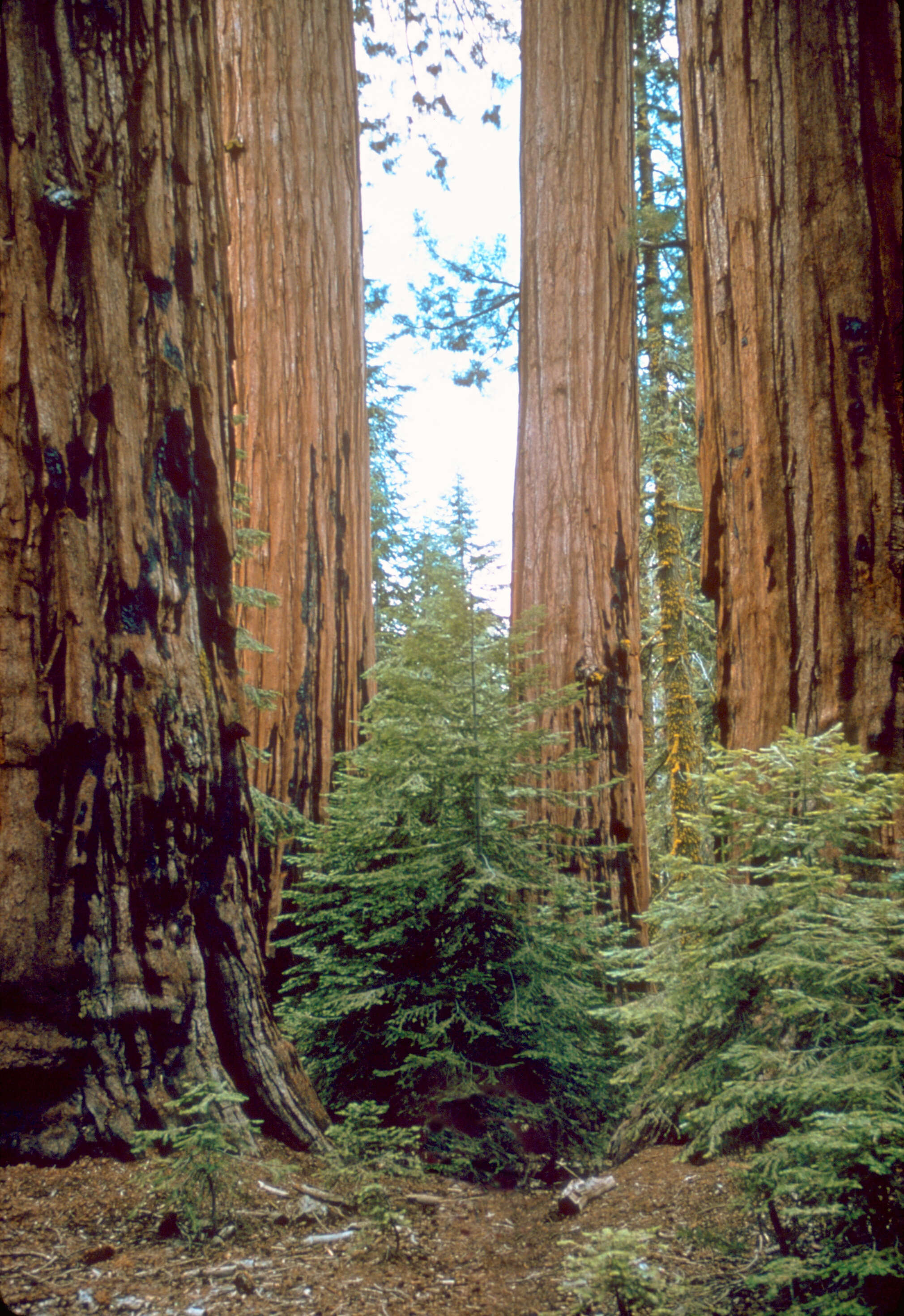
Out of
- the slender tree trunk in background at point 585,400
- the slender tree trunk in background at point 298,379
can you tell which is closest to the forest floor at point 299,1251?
the slender tree trunk in background at point 298,379

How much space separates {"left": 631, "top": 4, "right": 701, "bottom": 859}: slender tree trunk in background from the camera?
823 cm

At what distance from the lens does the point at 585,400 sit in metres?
5.89

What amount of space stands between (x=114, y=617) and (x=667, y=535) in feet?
25.9

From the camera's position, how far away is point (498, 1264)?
1.97 metres

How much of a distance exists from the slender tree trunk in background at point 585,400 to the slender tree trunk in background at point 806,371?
243cm

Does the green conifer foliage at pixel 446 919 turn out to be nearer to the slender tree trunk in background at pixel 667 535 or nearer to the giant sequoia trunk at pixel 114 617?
the giant sequoia trunk at pixel 114 617

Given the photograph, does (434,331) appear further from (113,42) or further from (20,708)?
(20,708)

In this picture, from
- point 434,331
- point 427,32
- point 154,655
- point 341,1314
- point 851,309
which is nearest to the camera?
point 341,1314

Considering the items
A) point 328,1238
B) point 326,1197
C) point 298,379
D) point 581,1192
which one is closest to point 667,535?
point 298,379

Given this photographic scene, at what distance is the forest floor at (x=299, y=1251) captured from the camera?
5.13 feet

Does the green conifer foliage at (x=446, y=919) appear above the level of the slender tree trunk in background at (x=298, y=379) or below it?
below

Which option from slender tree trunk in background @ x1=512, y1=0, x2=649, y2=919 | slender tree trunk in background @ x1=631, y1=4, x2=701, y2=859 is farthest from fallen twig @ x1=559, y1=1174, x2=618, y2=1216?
slender tree trunk in background @ x1=631, y1=4, x2=701, y2=859

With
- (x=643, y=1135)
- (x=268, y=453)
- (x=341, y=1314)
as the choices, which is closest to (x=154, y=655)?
(x=341, y=1314)

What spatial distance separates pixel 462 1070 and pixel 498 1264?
2.71ft
